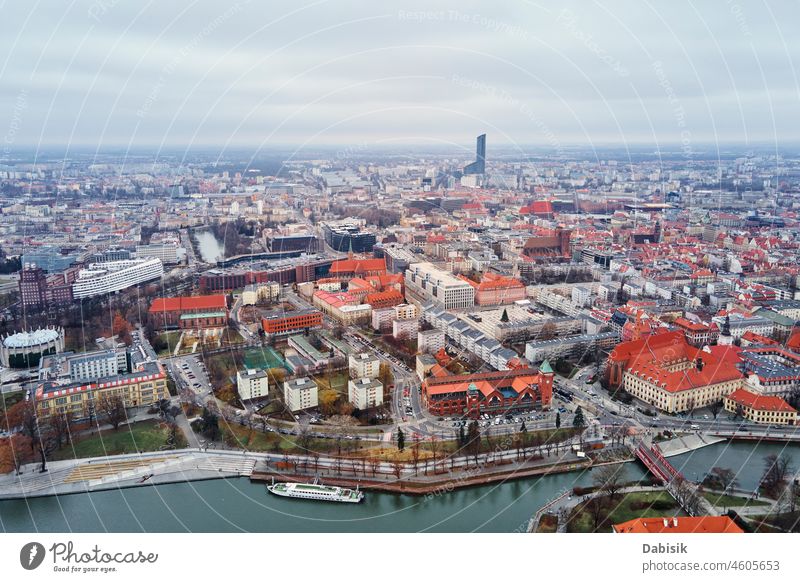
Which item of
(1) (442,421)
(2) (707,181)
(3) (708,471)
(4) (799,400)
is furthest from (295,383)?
(2) (707,181)

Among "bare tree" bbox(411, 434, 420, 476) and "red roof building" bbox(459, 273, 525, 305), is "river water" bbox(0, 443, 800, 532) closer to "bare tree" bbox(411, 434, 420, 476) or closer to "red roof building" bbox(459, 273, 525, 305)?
"bare tree" bbox(411, 434, 420, 476)

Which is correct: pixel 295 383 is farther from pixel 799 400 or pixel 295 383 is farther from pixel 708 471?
pixel 799 400

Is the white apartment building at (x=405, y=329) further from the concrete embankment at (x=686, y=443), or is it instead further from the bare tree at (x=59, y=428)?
the bare tree at (x=59, y=428)

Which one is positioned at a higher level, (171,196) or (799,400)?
(171,196)

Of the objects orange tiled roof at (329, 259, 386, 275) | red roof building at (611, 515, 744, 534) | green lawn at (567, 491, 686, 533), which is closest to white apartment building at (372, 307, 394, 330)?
orange tiled roof at (329, 259, 386, 275)

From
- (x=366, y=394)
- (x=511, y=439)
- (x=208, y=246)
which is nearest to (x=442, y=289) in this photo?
(x=366, y=394)
